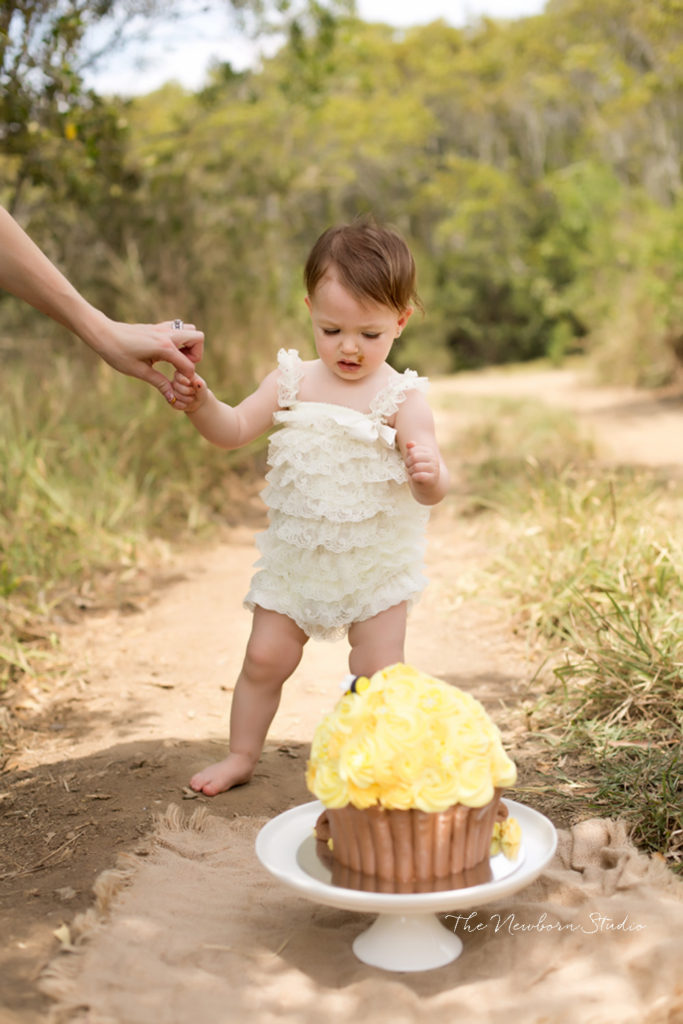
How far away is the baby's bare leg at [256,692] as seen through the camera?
2.67 meters

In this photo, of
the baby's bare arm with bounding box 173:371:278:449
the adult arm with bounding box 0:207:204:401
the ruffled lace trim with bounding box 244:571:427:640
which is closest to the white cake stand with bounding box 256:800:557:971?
the ruffled lace trim with bounding box 244:571:427:640

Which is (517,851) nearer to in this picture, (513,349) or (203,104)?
(203,104)

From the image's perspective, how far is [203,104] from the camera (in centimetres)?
744

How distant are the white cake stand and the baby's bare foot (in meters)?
0.67

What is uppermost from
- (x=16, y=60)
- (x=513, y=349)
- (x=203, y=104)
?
(x=513, y=349)

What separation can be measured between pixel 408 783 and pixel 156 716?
190cm

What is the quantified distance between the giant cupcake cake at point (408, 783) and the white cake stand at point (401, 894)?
56mm

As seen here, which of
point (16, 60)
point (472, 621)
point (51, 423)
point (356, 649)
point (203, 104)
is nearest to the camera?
point (356, 649)

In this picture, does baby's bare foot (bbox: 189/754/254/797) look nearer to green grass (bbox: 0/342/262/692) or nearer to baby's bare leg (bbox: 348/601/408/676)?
baby's bare leg (bbox: 348/601/408/676)

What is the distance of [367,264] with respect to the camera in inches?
94.2

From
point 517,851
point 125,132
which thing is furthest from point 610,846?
point 125,132

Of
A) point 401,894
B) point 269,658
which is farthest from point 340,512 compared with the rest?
point 401,894

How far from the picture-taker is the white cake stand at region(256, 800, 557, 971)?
1.72 meters

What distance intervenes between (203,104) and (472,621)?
4906 millimetres
